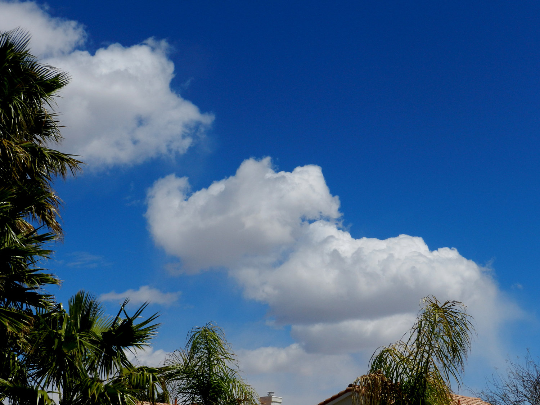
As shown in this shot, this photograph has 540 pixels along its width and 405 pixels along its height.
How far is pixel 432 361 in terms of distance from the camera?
10.4 m

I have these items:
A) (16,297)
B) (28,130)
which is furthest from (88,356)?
(28,130)

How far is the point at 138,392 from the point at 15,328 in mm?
3048

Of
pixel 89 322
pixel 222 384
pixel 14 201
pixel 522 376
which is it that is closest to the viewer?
pixel 89 322

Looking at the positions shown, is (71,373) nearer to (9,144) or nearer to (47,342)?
(47,342)

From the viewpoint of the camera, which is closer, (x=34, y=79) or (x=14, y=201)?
(x=14, y=201)

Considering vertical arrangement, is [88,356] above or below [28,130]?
below

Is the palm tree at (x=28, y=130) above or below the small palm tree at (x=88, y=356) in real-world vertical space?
above

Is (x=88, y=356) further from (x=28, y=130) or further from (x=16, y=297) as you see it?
(x=28, y=130)

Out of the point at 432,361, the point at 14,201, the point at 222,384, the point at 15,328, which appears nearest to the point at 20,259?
the point at 15,328

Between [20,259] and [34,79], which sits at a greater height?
[34,79]

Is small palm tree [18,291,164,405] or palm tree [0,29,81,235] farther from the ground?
palm tree [0,29,81,235]

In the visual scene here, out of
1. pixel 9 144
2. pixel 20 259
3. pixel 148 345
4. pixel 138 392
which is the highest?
pixel 9 144

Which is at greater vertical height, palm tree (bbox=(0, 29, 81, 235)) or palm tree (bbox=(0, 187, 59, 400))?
palm tree (bbox=(0, 29, 81, 235))

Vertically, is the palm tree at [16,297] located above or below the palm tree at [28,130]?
below
